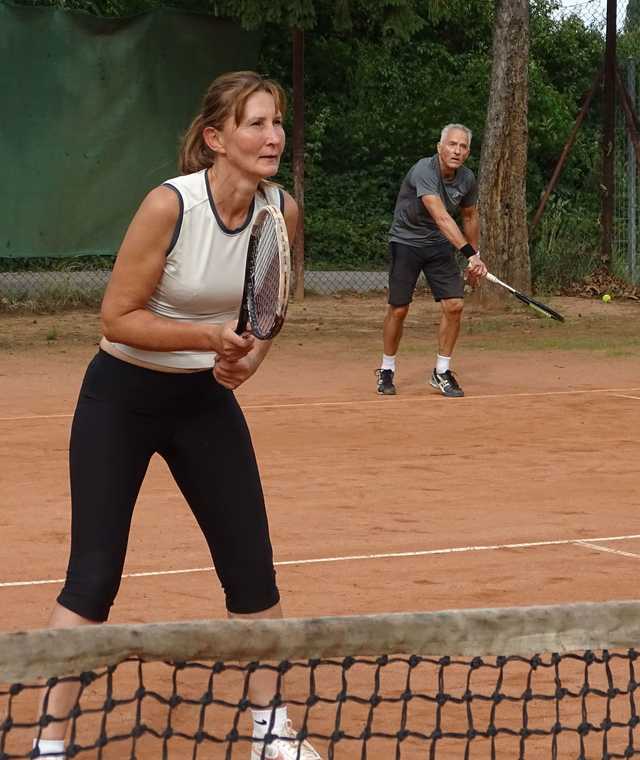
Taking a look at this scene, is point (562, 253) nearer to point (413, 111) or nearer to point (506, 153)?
point (506, 153)

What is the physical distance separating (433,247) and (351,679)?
19.2 ft

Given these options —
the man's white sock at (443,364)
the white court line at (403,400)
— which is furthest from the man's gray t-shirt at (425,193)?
the white court line at (403,400)

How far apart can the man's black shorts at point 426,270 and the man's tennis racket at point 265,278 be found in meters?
6.51

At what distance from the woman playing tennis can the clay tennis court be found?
1.38 meters

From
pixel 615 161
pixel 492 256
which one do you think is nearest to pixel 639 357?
pixel 492 256

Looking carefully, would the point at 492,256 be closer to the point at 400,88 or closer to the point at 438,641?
the point at 400,88

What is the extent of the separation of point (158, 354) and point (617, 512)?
3.58 meters

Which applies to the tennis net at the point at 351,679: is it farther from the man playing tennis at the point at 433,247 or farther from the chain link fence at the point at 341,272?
the chain link fence at the point at 341,272

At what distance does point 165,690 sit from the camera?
4223mm

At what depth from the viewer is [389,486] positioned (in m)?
7.20

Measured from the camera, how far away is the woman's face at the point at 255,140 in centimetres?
345

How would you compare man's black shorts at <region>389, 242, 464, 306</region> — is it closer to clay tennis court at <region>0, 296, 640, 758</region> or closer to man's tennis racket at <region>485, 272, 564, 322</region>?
man's tennis racket at <region>485, 272, 564, 322</region>

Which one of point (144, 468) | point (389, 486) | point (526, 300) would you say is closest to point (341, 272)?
point (526, 300)

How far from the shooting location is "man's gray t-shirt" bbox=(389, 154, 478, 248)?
9.69 m
